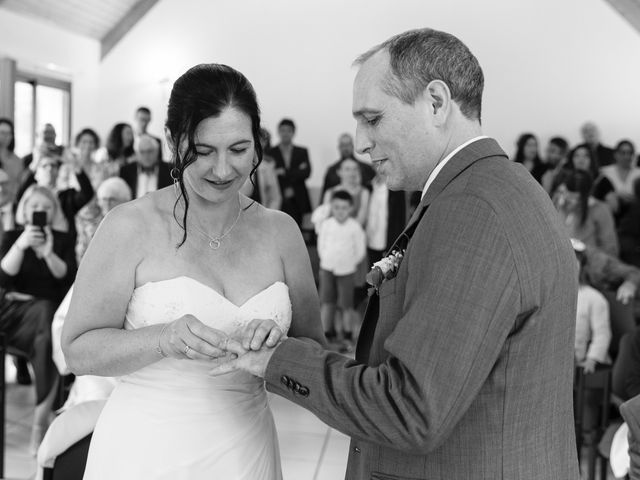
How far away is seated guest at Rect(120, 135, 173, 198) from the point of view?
259 inches

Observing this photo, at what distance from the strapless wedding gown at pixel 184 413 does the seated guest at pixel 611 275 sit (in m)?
3.13

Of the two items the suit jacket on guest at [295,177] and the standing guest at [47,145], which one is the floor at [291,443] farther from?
the suit jacket on guest at [295,177]

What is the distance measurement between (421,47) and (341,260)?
19.0ft

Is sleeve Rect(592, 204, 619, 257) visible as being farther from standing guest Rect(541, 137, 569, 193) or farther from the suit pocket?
the suit pocket

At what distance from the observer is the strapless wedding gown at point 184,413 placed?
6.31ft

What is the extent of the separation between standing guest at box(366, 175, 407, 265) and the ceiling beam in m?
5.89

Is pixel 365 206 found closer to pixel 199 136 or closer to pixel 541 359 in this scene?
pixel 199 136

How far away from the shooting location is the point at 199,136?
6.04 feet

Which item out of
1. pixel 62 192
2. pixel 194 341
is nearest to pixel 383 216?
pixel 62 192

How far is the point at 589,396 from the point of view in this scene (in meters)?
3.83

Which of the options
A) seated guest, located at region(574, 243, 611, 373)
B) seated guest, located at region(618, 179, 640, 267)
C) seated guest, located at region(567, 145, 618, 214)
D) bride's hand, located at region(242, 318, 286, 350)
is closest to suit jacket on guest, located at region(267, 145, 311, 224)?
seated guest, located at region(567, 145, 618, 214)

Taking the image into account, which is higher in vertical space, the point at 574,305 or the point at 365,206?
the point at 365,206

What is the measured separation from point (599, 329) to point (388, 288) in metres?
3.19

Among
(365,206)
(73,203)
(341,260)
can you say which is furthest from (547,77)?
(73,203)
